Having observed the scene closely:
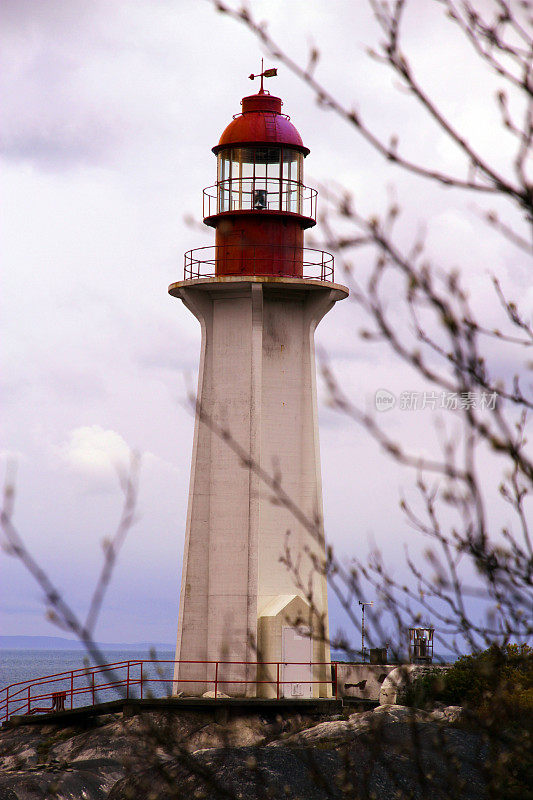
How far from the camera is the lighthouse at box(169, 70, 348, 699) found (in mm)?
24641

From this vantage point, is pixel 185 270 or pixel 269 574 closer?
pixel 269 574

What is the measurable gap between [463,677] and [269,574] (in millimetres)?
4816

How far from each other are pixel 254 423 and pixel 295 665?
5.26 m

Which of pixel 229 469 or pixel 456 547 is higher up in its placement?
pixel 229 469

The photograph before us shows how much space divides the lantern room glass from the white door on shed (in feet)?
31.7

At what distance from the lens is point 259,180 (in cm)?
2672

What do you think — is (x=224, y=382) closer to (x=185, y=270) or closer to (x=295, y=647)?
(x=185, y=270)

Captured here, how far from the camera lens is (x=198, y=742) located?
22828mm

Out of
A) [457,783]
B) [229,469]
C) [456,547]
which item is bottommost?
[457,783]

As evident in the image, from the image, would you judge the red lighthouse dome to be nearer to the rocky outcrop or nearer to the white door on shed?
the white door on shed

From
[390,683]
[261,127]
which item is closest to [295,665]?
[390,683]

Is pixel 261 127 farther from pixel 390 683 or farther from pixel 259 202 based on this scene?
pixel 390 683

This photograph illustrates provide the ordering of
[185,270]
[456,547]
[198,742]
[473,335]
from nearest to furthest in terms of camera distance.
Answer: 1. [473,335]
2. [456,547]
3. [198,742]
4. [185,270]

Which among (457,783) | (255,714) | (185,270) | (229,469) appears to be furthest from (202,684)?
(457,783)
